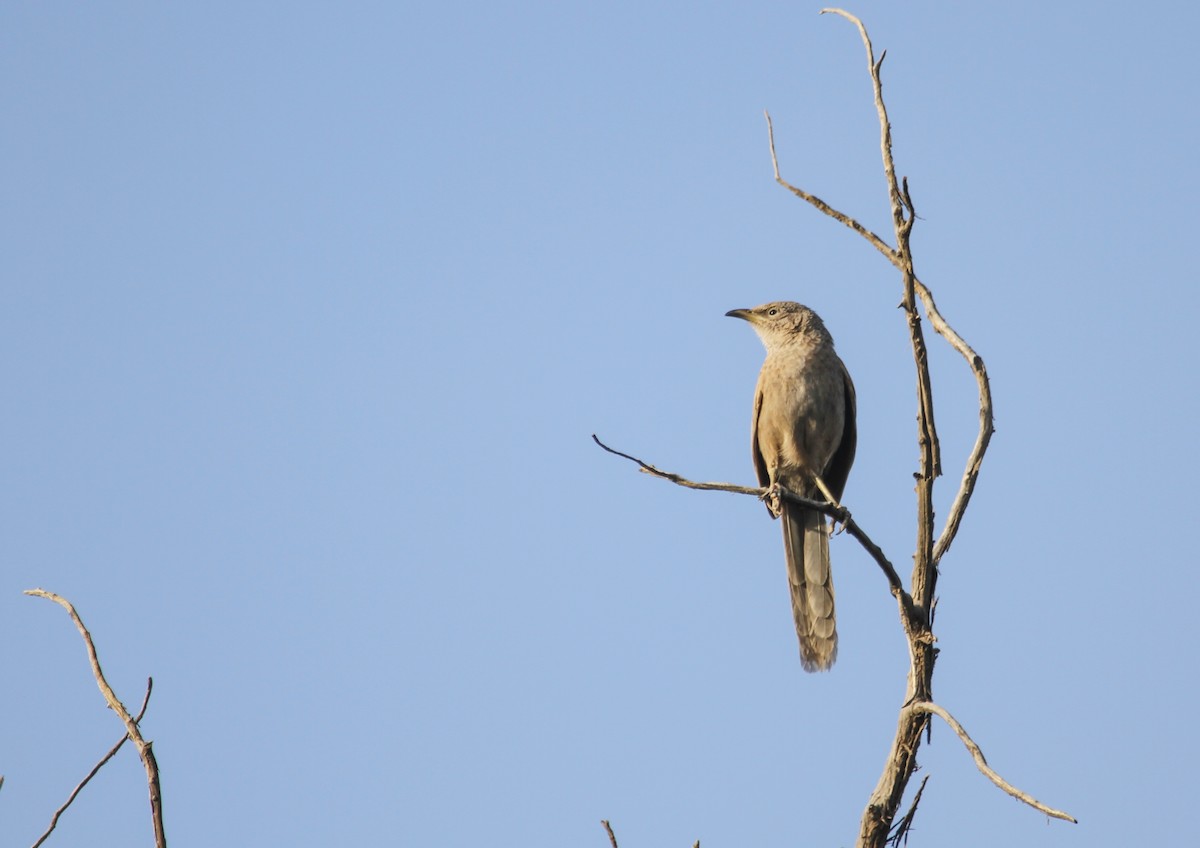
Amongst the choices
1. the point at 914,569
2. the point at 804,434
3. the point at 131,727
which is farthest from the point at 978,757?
the point at 804,434

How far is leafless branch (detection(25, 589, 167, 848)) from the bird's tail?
13.6 ft

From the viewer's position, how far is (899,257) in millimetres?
4734

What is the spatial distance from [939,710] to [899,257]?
1.69 meters

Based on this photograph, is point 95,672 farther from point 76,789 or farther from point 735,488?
point 735,488

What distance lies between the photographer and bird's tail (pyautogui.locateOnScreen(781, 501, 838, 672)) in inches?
273

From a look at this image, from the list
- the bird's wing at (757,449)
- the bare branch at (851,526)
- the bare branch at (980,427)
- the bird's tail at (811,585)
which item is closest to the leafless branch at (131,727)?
the bare branch at (851,526)

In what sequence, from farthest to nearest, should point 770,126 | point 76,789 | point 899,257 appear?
point 770,126 → point 899,257 → point 76,789

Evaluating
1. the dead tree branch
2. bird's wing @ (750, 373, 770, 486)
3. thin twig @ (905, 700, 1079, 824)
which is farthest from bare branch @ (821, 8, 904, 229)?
bird's wing @ (750, 373, 770, 486)

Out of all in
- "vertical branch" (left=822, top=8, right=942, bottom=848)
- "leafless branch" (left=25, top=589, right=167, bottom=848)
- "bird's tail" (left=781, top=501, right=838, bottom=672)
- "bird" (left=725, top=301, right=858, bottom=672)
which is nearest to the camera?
"leafless branch" (left=25, top=589, right=167, bottom=848)

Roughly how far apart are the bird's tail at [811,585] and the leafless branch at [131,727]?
13.6ft

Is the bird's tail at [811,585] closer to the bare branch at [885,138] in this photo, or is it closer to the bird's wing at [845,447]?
the bird's wing at [845,447]

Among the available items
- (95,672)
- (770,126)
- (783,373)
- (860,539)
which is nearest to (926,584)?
(860,539)

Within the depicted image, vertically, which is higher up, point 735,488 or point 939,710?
point 735,488

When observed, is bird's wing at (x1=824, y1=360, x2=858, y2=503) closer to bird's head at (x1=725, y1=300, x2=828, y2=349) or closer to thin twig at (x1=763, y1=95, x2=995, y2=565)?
bird's head at (x1=725, y1=300, x2=828, y2=349)
